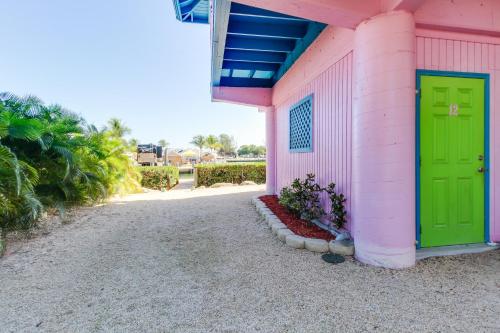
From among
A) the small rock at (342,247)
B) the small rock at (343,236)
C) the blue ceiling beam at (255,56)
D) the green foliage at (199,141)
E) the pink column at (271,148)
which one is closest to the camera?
the small rock at (342,247)

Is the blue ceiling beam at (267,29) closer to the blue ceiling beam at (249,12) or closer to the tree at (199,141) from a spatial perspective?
the blue ceiling beam at (249,12)

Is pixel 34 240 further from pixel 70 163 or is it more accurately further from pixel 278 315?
pixel 278 315

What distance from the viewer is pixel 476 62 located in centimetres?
294

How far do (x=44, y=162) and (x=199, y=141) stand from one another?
45.5 meters

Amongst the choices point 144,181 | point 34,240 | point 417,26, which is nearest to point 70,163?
point 34,240

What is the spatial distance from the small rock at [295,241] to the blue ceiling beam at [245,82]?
485 centimetres

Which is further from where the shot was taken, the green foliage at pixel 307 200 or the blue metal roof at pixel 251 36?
the green foliage at pixel 307 200

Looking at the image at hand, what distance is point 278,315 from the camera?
5.80 ft

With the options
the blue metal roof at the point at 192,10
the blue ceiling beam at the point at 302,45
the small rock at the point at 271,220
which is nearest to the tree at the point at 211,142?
the blue ceiling beam at the point at 302,45

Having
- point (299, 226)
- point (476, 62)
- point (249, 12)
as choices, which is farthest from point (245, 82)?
point (476, 62)

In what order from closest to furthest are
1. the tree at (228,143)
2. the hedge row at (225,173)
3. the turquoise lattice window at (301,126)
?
the turquoise lattice window at (301,126) < the hedge row at (225,173) < the tree at (228,143)

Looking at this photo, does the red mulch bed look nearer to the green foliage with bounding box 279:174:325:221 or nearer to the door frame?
the green foliage with bounding box 279:174:325:221

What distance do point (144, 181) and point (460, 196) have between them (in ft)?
37.4

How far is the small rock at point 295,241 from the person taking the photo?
3.16 metres
